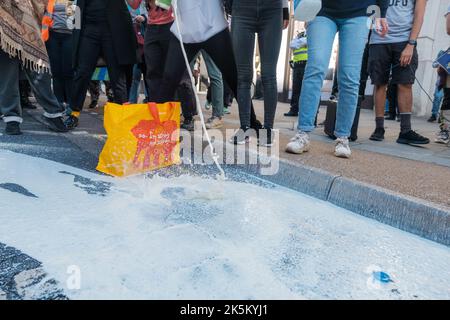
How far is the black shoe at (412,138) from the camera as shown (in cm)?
327

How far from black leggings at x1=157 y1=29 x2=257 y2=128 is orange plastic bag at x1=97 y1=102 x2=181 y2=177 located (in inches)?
11.5

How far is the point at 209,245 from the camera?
1319mm

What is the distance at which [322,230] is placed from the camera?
4.99 feet

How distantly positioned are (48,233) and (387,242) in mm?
1279

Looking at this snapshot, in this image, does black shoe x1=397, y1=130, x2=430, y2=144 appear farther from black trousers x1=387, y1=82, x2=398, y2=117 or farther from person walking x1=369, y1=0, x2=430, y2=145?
black trousers x1=387, y1=82, x2=398, y2=117

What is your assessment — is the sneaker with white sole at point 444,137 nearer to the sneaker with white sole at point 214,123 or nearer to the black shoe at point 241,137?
the black shoe at point 241,137

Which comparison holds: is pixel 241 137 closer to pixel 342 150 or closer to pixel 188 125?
pixel 342 150

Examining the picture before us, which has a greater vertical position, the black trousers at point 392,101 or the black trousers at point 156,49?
the black trousers at point 156,49

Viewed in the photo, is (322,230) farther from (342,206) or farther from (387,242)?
(342,206)

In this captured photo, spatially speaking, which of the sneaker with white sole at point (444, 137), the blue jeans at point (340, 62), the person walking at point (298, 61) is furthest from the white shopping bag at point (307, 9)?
the person walking at point (298, 61)

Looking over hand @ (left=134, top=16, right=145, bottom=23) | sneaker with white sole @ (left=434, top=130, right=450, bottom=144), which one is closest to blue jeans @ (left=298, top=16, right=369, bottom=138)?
sneaker with white sole @ (left=434, top=130, right=450, bottom=144)

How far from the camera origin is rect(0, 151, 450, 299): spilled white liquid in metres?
1.08

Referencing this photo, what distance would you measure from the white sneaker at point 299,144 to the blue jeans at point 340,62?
0.05 meters

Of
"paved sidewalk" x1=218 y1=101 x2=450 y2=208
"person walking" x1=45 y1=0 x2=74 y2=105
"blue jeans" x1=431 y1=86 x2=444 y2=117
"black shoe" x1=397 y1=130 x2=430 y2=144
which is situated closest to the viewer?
"paved sidewalk" x1=218 y1=101 x2=450 y2=208
